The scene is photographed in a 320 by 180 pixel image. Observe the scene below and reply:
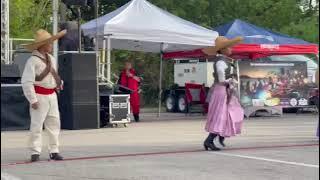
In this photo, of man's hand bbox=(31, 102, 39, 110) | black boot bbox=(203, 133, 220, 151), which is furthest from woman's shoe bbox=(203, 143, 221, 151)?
man's hand bbox=(31, 102, 39, 110)

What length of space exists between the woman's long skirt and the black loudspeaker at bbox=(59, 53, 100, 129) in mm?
5584

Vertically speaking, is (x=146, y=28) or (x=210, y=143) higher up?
(x=146, y=28)

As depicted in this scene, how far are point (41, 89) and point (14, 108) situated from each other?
632cm

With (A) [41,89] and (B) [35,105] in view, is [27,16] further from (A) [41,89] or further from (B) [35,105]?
(B) [35,105]

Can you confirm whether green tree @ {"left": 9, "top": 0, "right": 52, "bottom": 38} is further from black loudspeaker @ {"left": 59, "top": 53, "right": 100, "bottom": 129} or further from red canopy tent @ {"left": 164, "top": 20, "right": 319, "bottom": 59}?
black loudspeaker @ {"left": 59, "top": 53, "right": 100, "bottom": 129}

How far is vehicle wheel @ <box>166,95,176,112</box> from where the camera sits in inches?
1043

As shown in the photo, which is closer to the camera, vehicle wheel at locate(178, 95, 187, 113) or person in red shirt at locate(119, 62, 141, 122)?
person in red shirt at locate(119, 62, 141, 122)

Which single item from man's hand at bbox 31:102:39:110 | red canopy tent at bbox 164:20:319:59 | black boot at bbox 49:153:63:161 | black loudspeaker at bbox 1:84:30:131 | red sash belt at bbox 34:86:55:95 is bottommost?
black boot at bbox 49:153:63:161

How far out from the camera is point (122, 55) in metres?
31.2

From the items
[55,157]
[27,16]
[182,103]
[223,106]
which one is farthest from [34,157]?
[27,16]

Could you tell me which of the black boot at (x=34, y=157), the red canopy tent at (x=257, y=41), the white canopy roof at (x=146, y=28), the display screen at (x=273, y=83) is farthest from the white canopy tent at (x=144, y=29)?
the black boot at (x=34, y=157)

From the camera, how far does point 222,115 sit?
37.7 ft

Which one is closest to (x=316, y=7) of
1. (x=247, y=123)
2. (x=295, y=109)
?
(x=247, y=123)

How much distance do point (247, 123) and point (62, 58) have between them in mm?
5592
